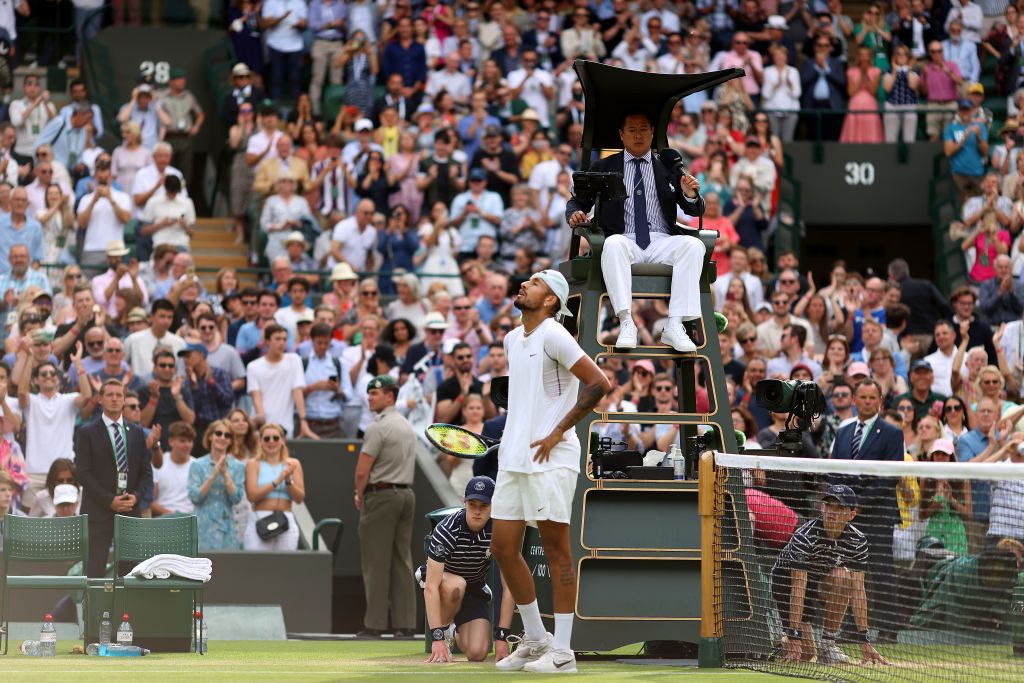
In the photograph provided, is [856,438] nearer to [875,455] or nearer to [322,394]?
[875,455]

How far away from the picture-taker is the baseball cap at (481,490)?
39.0 ft

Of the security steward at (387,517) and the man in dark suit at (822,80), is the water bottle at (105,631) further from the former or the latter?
Result: the man in dark suit at (822,80)

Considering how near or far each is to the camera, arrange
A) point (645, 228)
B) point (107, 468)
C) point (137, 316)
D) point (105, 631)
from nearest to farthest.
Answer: point (645, 228) → point (105, 631) → point (107, 468) → point (137, 316)

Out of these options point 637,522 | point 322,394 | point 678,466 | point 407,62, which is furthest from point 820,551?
point 407,62

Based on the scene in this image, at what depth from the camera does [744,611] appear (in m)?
11.5

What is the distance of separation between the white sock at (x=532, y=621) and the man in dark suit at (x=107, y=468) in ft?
19.8

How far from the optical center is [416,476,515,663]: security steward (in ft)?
39.2

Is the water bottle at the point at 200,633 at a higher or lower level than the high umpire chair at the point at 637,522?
lower

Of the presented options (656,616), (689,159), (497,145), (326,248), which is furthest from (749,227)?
(656,616)

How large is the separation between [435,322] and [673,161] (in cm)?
652

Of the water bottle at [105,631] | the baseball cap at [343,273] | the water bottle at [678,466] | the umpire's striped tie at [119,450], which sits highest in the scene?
the baseball cap at [343,273]

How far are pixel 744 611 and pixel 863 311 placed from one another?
Result: 932 centimetres

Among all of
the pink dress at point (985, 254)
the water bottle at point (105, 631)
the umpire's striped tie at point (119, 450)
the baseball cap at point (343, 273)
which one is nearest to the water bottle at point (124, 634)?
the water bottle at point (105, 631)

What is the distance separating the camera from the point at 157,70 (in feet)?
83.3
